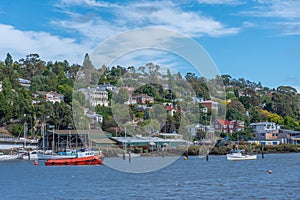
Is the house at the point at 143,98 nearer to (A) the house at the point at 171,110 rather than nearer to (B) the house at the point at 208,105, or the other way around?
(A) the house at the point at 171,110

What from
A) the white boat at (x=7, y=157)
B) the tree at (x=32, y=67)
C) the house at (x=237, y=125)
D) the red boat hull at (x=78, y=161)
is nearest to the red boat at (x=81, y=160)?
the red boat hull at (x=78, y=161)

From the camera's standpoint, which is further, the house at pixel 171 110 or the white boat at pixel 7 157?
the white boat at pixel 7 157

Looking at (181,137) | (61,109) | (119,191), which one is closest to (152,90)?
(181,137)

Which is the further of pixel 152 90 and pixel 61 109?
pixel 61 109

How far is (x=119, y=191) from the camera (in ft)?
101

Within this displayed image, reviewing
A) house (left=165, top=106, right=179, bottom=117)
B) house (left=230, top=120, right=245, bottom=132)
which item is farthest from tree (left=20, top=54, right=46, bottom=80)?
house (left=165, top=106, right=179, bottom=117)

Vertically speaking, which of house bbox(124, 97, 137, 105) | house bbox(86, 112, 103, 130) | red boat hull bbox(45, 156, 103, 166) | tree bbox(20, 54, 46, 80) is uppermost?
tree bbox(20, 54, 46, 80)

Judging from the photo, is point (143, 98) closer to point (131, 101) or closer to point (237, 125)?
point (131, 101)

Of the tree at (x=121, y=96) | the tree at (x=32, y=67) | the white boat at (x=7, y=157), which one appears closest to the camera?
the tree at (x=121, y=96)

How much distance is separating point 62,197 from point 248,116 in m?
80.8

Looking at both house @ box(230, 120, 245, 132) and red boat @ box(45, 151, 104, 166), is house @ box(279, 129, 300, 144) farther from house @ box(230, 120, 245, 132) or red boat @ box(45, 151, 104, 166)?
red boat @ box(45, 151, 104, 166)

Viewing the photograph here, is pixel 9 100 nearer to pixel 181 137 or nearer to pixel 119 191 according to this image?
pixel 181 137

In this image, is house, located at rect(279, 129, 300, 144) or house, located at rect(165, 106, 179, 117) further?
house, located at rect(279, 129, 300, 144)

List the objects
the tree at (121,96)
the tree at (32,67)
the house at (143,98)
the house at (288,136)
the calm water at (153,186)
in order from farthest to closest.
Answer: the tree at (32,67), the house at (288,136), the house at (143,98), the tree at (121,96), the calm water at (153,186)
